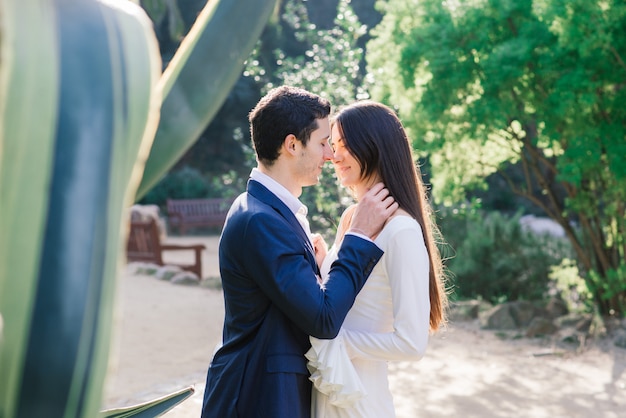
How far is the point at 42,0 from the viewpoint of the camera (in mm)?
652

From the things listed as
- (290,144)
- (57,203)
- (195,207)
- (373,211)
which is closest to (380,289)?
(373,211)

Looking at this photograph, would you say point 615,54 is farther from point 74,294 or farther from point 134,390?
point 74,294

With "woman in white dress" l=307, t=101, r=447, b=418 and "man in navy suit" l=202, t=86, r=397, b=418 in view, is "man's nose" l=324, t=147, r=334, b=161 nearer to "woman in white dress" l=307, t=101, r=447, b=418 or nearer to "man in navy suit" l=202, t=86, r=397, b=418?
"man in navy suit" l=202, t=86, r=397, b=418

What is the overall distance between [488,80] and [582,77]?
39.0 inches

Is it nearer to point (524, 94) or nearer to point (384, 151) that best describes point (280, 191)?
point (384, 151)

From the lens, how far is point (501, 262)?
10961mm

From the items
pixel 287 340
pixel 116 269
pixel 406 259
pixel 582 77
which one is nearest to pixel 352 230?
Answer: pixel 406 259

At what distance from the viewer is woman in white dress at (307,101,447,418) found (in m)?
2.03

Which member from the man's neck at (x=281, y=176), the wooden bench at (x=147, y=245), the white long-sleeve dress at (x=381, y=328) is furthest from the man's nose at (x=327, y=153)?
the wooden bench at (x=147, y=245)

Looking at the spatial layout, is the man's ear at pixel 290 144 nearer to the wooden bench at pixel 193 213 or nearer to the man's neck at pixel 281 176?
the man's neck at pixel 281 176

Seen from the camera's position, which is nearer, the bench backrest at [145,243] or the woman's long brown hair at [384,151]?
the woman's long brown hair at [384,151]

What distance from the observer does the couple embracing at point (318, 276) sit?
194 cm

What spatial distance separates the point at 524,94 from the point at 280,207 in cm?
677

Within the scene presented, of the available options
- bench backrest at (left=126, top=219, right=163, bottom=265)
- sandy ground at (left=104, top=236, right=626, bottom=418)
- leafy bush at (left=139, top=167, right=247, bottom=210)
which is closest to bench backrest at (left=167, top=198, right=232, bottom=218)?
leafy bush at (left=139, top=167, right=247, bottom=210)
